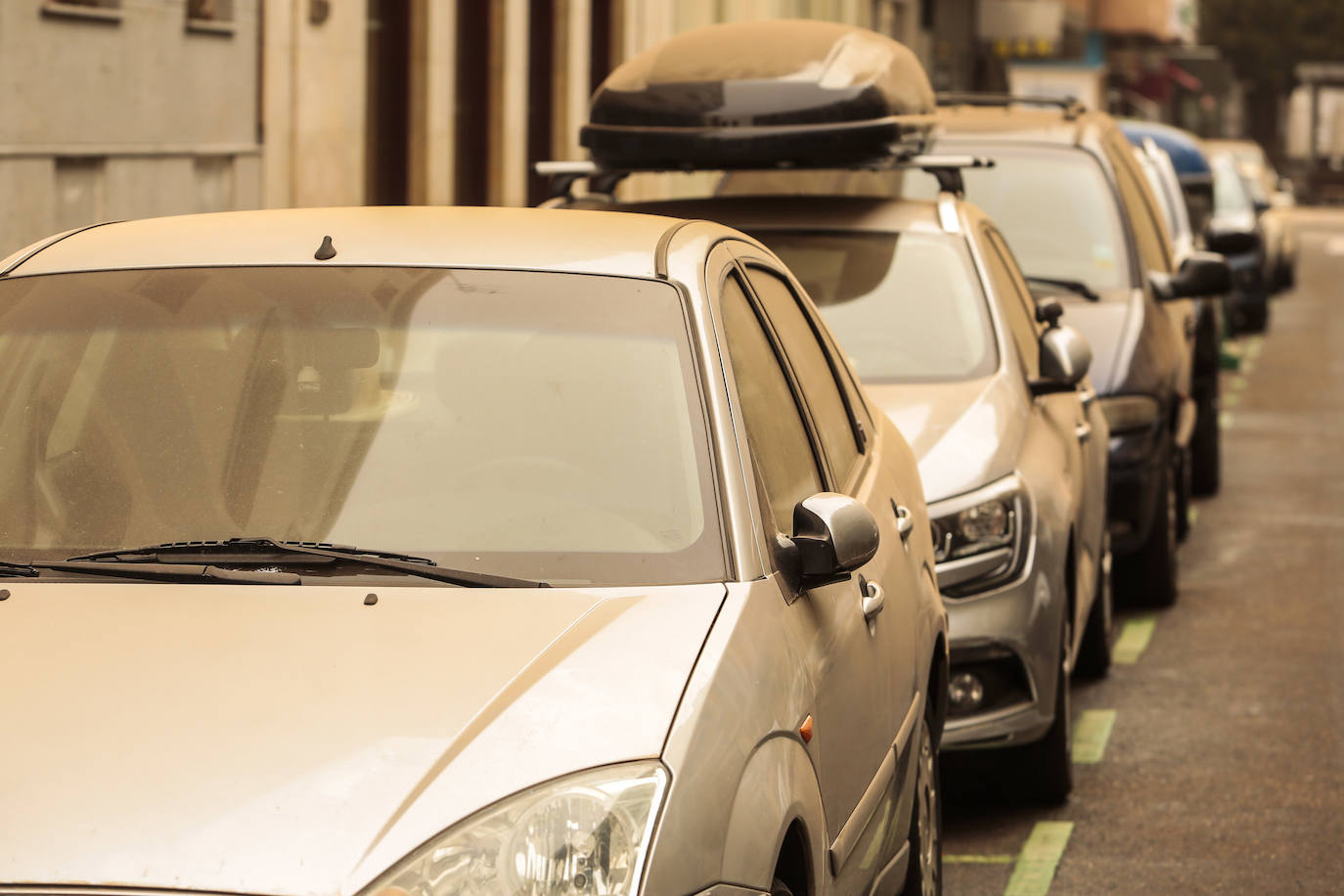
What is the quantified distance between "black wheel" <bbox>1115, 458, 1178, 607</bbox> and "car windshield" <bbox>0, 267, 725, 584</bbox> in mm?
6126

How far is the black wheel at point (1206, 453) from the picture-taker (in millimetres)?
13411

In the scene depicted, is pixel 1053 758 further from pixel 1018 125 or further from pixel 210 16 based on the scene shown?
pixel 210 16

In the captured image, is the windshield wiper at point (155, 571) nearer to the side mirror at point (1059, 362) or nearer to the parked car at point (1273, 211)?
the side mirror at point (1059, 362)

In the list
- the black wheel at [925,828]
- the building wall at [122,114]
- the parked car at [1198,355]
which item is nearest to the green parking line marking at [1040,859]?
the black wheel at [925,828]

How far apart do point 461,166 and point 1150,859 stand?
12.9 meters

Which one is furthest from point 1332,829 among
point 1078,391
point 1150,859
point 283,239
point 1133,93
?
point 1133,93

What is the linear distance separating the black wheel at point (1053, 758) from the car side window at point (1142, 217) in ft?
12.4

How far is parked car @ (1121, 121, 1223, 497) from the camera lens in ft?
42.4

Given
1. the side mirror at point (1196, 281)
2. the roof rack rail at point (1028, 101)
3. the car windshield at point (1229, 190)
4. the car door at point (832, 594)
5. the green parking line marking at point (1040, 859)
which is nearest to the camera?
the car door at point (832, 594)

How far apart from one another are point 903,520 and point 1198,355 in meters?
8.40

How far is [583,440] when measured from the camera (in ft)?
12.7

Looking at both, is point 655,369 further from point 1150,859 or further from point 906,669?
point 1150,859

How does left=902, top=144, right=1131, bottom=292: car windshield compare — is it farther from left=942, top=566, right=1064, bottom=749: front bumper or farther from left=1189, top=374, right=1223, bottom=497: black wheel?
left=942, top=566, right=1064, bottom=749: front bumper

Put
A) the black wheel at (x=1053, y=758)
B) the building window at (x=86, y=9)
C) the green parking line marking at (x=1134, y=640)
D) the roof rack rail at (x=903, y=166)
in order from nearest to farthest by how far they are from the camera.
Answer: the black wheel at (x=1053, y=758), the roof rack rail at (x=903, y=166), the green parking line marking at (x=1134, y=640), the building window at (x=86, y=9)
